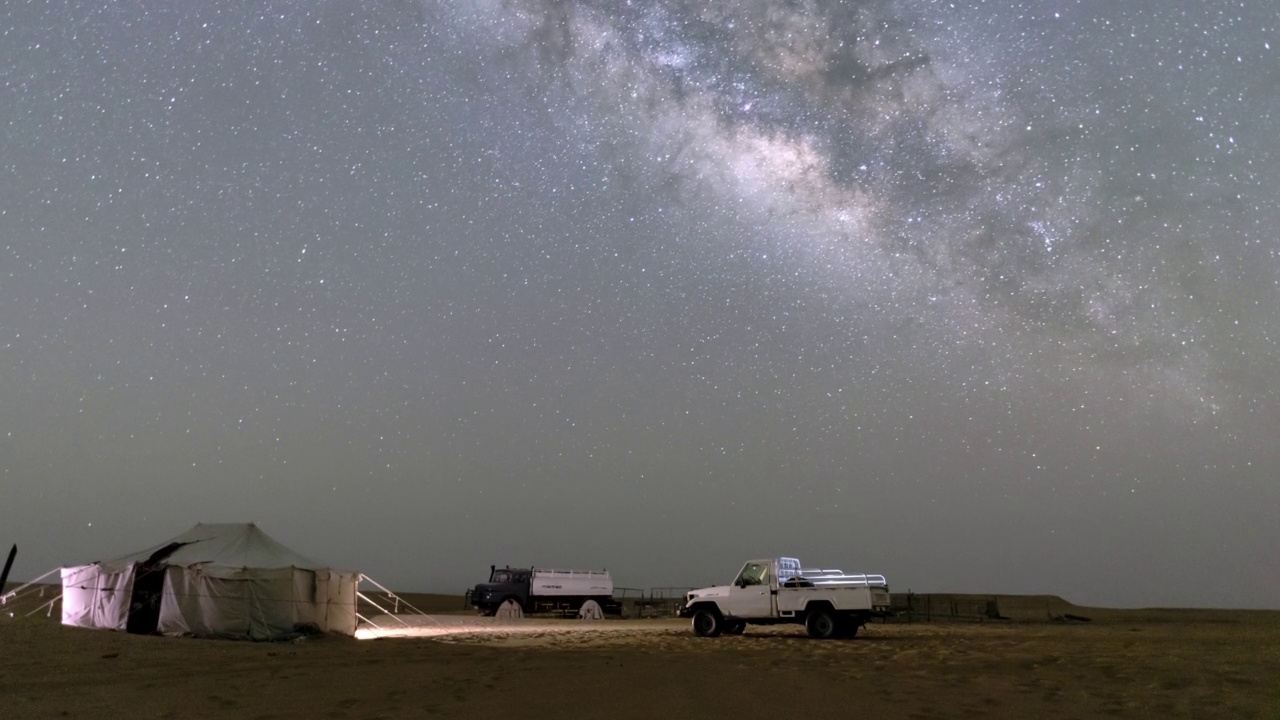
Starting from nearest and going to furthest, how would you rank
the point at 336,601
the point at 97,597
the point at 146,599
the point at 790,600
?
the point at 146,599 < the point at 97,597 < the point at 336,601 < the point at 790,600

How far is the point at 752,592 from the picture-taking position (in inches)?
1021

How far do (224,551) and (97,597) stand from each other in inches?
131

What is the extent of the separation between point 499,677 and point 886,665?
23.2ft

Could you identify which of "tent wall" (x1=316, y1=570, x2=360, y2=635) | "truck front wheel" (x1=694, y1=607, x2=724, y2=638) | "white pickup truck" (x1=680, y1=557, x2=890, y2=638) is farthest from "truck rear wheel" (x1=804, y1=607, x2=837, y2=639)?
"tent wall" (x1=316, y1=570, x2=360, y2=635)

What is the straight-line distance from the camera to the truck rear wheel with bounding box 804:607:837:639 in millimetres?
24469

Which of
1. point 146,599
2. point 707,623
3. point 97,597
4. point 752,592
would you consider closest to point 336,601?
point 146,599

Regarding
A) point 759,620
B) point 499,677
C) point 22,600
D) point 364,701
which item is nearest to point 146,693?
point 364,701

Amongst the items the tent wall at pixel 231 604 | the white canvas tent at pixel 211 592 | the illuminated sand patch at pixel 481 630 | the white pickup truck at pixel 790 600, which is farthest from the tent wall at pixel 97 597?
the white pickup truck at pixel 790 600

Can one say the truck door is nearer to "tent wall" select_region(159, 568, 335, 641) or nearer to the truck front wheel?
the truck front wheel

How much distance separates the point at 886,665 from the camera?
16562mm

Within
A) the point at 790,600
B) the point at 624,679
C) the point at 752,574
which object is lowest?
the point at 624,679

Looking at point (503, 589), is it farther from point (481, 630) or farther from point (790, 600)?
point (790, 600)

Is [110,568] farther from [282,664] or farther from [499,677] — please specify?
[499,677]

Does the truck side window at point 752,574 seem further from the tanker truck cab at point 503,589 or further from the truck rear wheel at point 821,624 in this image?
the tanker truck cab at point 503,589
